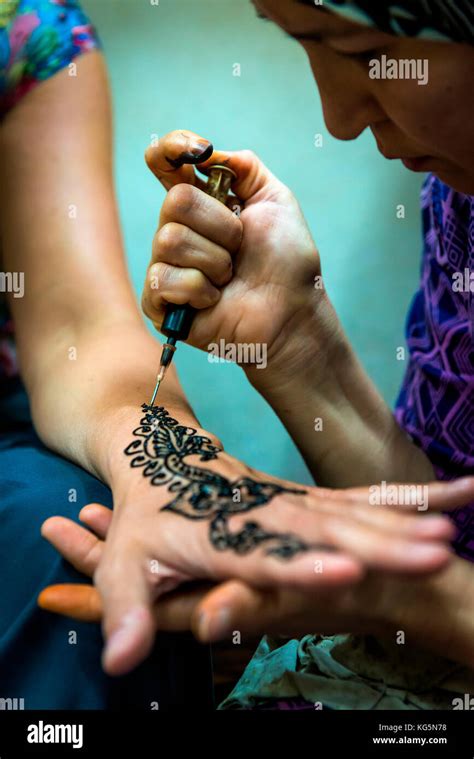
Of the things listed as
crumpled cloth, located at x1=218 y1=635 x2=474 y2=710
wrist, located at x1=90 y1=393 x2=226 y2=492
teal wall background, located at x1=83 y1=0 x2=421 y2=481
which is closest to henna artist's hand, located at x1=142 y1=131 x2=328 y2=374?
wrist, located at x1=90 y1=393 x2=226 y2=492

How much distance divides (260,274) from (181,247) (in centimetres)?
12

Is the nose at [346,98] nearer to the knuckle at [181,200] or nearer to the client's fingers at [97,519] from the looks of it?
the knuckle at [181,200]

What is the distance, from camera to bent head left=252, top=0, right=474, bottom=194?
0.64 meters

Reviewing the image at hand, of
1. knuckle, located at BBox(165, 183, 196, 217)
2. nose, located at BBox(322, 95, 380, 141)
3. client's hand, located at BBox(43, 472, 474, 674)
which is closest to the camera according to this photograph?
client's hand, located at BBox(43, 472, 474, 674)

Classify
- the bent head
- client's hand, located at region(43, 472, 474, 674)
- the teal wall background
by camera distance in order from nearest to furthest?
client's hand, located at region(43, 472, 474, 674) → the bent head → the teal wall background

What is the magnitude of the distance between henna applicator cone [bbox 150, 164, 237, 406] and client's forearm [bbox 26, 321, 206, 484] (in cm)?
3

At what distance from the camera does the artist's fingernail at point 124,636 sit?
1.65ft

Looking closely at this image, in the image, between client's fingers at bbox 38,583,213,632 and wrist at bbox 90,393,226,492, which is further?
wrist at bbox 90,393,226,492

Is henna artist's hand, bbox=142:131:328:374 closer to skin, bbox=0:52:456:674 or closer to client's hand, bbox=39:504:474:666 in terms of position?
skin, bbox=0:52:456:674

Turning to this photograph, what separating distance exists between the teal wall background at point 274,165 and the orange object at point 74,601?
33.0 inches

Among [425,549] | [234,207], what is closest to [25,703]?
[425,549]

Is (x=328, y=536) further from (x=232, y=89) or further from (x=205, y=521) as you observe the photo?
(x=232, y=89)

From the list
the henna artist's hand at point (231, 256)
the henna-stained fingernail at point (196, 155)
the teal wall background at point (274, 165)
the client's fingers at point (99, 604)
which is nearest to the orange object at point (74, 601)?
the client's fingers at point (99, 604)

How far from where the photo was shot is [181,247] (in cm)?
86
